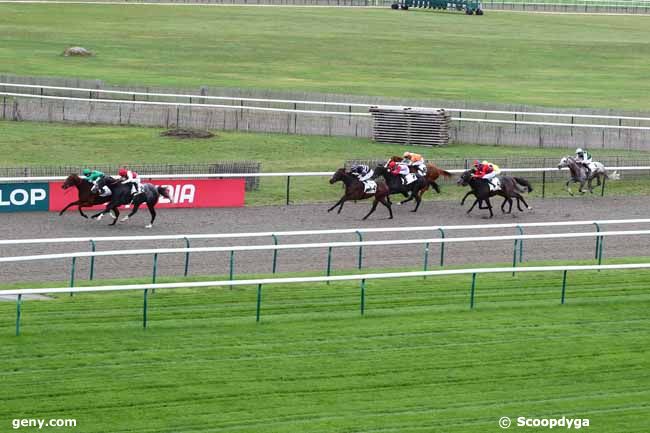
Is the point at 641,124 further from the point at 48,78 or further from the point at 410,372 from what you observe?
the point at 410,372

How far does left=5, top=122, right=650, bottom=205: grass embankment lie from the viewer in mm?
31422

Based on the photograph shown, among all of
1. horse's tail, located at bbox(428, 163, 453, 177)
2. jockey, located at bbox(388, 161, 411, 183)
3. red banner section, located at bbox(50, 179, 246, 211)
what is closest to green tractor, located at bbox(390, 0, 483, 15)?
horse's tail, located at bbox(428, 163, 453, 177)

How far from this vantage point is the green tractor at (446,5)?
82.8 metres

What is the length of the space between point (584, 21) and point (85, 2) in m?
28.6

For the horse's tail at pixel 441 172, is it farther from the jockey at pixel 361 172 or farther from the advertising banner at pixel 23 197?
the advertising banner at pixel 23 197

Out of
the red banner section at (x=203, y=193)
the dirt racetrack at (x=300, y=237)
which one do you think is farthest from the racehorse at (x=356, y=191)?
the red banner section at (x=203, y=193)

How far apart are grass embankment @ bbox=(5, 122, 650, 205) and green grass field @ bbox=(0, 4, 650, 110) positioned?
9424 millimetres

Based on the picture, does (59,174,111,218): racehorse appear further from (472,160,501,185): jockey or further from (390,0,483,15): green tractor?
(390,0,483,15): green tractor

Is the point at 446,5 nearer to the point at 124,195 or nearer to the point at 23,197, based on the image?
the point at 23,197

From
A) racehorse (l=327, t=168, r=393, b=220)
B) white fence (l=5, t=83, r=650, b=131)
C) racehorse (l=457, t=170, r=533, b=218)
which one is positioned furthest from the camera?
white fence (l=5, t=83, r=650, b=131)

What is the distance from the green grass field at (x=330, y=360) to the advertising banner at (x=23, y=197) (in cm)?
767

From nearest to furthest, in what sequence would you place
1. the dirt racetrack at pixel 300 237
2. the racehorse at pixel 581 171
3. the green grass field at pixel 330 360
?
the green grass field at pixel 330 360, the dirt racetrack at pixel 300 237, the racehorse at pixel 581 171

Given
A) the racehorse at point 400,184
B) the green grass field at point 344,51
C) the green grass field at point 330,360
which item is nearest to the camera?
the green grass field at point 330,360

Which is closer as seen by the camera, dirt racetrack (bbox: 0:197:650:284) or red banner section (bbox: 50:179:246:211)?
dirt racetrack (bbox: 0:197:650:284)
